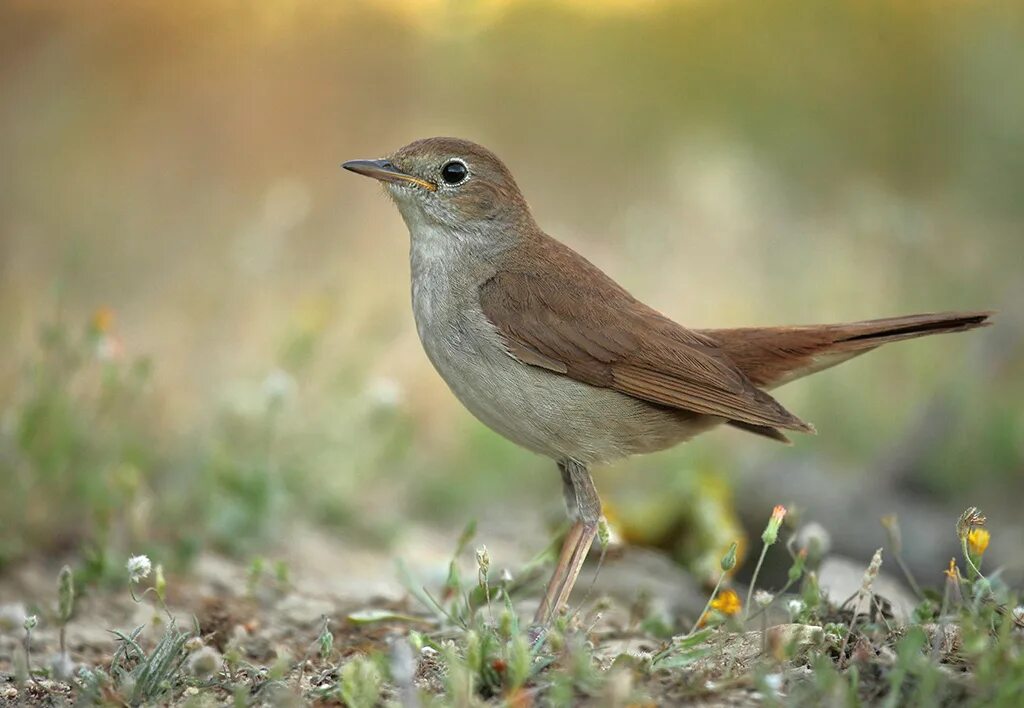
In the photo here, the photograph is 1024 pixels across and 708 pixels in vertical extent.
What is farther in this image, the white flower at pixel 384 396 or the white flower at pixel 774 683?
the white flower at pixel 384 396

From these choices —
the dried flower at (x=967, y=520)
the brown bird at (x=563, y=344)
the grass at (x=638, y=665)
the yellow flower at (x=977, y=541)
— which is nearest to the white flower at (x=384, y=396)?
the brown bird at (x=563, y=344)

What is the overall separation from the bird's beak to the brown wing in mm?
507

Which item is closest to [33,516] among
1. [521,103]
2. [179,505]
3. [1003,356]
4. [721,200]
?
[179,505]

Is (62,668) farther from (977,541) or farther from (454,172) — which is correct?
(977,541)

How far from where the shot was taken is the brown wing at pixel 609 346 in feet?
14.3

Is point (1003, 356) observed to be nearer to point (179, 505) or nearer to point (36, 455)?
point (179, 505)

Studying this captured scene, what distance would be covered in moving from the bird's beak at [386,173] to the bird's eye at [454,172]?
0.07 meters

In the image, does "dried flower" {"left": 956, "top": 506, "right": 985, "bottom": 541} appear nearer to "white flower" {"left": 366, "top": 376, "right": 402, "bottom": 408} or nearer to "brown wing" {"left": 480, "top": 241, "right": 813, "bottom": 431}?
"brown wing" {"left": 480, "top": 241, "right": 813, "bottom": 431}

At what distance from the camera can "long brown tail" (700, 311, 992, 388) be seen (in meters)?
4.54

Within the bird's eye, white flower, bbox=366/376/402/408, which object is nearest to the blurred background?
white flower, bbox=366/376/402/408

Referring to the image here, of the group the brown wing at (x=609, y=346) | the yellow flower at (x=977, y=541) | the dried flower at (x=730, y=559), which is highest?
the brown wing at (x=609, y=346)

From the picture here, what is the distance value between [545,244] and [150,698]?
2274 millimetres

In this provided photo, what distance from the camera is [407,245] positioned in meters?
9.34

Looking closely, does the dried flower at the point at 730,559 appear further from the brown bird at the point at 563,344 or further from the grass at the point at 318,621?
the brown bird at the point at 563,344
